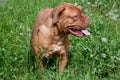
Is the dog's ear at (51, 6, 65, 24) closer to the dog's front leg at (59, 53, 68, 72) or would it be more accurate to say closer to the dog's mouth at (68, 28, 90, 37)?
the dog's mouth at (68, 28, 90, 37)

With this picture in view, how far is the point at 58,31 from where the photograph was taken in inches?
213

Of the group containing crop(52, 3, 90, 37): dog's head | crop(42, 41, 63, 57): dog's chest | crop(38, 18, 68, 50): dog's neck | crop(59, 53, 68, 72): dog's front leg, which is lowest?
crop(59, 53, 68, 72): dog's front leg

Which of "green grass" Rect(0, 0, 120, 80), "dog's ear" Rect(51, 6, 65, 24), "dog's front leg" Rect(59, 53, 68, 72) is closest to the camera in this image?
"dog's ear" Rect(51, 6, 65, 24)

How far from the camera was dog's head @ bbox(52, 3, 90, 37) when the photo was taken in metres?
5.28

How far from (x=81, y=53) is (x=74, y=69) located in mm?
412

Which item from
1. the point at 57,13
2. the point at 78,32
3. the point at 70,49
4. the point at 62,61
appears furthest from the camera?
the point at 70,49

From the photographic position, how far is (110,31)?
6.79 m

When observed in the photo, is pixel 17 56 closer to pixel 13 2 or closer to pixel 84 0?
pixel 13 2

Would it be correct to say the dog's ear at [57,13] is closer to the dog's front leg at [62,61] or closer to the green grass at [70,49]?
the dog's front leg at [62,61]

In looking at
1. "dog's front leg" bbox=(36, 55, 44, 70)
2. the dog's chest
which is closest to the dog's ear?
the dog's chest

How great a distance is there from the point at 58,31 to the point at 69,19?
214 millimetres

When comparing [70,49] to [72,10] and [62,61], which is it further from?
[72,10]

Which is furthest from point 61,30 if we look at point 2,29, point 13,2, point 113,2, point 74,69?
point 113,2

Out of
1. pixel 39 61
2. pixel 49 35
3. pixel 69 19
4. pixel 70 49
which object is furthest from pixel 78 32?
pixel 70 49
